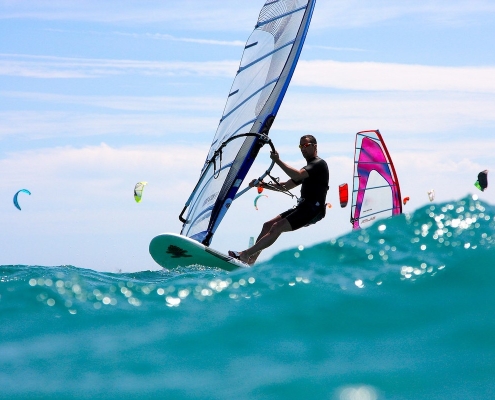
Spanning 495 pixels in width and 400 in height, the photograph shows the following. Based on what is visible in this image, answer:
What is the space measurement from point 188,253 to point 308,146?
1.50 metres

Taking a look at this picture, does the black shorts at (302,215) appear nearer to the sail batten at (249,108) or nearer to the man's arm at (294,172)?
the man's arm at (294,172)

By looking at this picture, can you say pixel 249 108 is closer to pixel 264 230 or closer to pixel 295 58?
pixel 295 58

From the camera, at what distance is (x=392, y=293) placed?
445 cm

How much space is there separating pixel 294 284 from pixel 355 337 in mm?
652

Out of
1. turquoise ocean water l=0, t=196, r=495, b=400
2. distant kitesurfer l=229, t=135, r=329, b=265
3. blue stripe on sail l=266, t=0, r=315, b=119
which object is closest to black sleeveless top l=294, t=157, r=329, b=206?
distant kitesurfer l=229, t=135, r=329, b=265

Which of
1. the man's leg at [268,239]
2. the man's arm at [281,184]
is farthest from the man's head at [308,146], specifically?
the man's leg at [268,239]

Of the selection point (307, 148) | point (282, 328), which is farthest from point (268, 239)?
point (282, 328)

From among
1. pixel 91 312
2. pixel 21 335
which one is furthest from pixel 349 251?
pixel 21 335

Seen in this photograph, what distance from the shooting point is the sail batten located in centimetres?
807

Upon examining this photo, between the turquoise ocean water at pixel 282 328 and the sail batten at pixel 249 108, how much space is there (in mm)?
2989

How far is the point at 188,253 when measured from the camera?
7.02 metres

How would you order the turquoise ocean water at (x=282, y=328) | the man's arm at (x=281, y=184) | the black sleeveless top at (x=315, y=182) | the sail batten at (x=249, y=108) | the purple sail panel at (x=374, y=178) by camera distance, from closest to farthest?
the turquoise ocean water at (x=282, y=328)
the black sleeveless top at (x=315, y=182)
the man's arm at (x=281, y=184)
the sail batten at (x=249, y=108)
the purple sail panel at (x=374, y=178)

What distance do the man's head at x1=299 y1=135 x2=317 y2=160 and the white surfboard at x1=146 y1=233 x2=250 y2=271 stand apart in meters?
1.18

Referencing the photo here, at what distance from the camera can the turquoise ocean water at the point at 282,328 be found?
11.8ft
